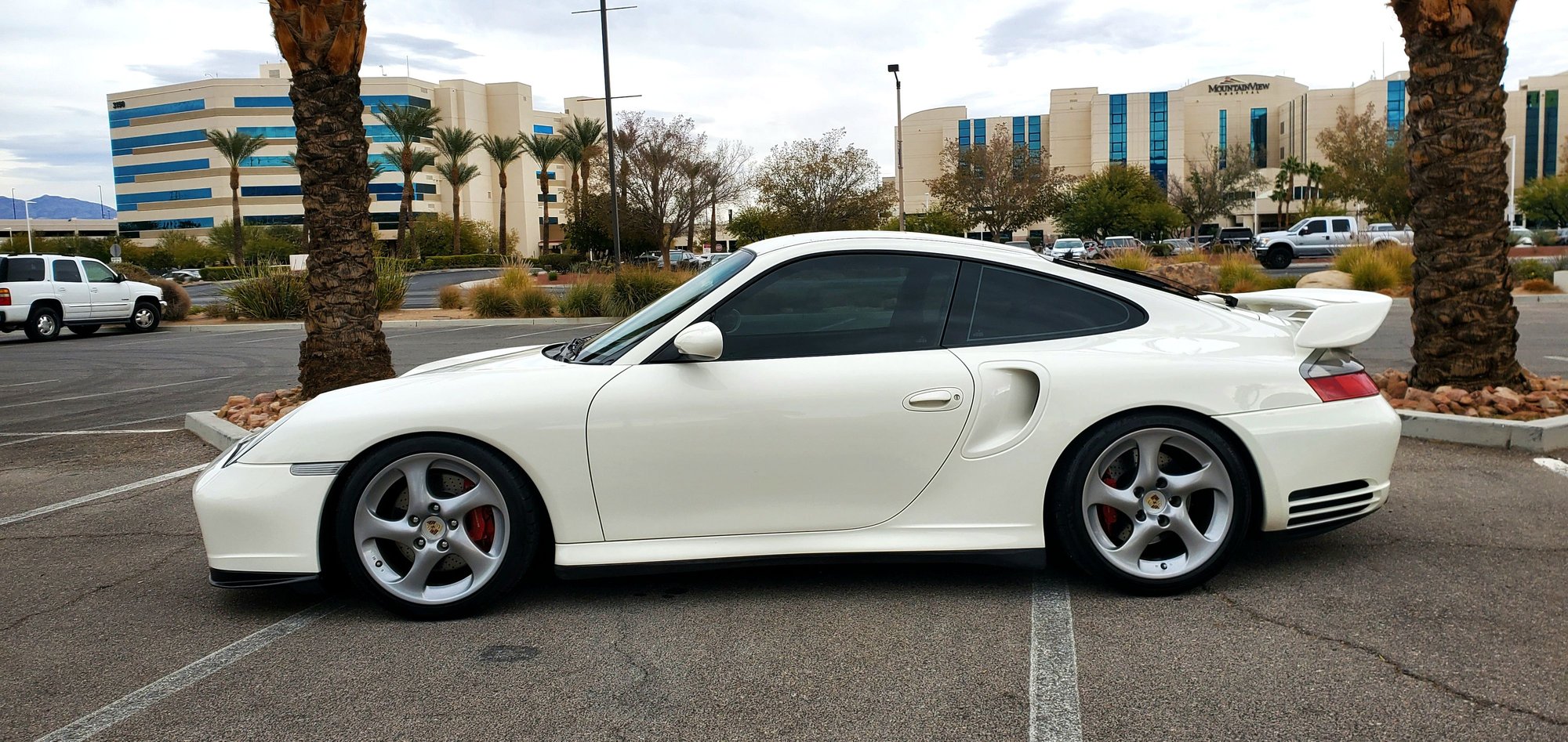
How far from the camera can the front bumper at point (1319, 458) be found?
12.8 ft

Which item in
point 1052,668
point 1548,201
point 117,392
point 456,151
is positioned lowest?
point 1052,668

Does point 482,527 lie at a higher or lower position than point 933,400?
lower

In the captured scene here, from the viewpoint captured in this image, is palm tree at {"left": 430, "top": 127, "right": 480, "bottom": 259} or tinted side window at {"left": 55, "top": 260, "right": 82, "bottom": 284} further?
palm tree at {"left": 430, "top": 127, "right": 480, "bottom": 259}

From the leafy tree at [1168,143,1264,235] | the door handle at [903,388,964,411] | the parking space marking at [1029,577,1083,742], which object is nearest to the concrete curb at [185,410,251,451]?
the door handle at [903,388,964,411]

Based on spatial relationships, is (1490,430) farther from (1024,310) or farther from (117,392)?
(117,392)

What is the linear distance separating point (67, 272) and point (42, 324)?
1.22 meters

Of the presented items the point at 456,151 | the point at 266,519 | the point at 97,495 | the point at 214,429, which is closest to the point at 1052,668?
the point at 266,519

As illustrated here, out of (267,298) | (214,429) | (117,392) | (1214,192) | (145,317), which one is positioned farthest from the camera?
(1214,192)

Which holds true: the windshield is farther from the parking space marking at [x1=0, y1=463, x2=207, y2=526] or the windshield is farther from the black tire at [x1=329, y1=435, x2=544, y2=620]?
the parking space marking at [x1=0, y1=463, x2=207, y2=526]

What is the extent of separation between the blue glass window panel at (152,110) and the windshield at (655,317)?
125 metres

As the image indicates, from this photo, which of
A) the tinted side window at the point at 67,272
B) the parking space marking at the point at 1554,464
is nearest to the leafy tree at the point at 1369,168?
the tinted side window at the point at 67,272

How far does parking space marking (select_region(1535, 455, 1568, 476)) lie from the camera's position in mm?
5734

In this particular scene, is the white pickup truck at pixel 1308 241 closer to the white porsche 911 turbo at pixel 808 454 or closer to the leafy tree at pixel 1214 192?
the leafy tree at pixel 1214 192

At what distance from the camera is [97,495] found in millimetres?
6383
